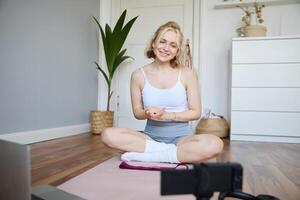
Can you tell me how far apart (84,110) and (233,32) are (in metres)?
1.90

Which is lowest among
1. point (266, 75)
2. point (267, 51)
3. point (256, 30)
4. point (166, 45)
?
point (266, 75)

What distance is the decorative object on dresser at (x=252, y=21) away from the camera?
285 cm

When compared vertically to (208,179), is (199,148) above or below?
below

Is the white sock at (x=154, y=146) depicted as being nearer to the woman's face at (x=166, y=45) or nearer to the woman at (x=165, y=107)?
the woman at (x=165, y=107)

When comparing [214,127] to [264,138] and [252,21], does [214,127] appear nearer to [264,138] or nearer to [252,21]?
[264,138]

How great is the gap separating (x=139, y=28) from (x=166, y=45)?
2054 millimetres

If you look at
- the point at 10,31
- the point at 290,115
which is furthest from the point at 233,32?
the point at 10,31

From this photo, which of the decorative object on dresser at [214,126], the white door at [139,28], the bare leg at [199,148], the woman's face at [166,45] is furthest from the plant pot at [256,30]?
the bare leg at [199,148]

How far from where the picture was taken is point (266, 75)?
2768 millimetres

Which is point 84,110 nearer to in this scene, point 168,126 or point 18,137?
point 18,137

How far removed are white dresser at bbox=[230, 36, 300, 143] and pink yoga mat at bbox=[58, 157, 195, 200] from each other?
1754mm

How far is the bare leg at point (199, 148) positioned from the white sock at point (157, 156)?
1.4 inches

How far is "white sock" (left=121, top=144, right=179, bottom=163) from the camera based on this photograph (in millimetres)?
1461

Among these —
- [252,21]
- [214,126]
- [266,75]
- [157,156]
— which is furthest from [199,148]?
[252,21]
